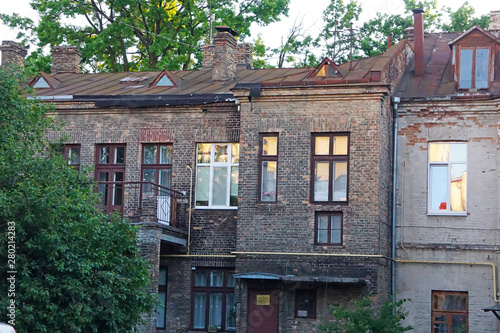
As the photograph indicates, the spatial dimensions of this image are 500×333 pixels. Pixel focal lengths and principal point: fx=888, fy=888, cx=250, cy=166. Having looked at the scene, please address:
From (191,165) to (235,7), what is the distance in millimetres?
14297

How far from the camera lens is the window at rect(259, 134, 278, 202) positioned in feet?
74.3

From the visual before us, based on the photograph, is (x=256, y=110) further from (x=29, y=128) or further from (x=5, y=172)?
(x=5, y=172)

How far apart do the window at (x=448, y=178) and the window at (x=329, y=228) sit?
2.57 m

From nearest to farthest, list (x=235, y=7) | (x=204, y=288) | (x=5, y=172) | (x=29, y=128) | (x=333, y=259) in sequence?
1. (x=5, y=172)
2. (x=29, y=128)
3. (x=333, y=259)
4. (x=204, y=288)
5. (x=235, y=7)

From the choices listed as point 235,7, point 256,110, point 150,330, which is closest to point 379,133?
point 256,110

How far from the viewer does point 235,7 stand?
36.5 metres

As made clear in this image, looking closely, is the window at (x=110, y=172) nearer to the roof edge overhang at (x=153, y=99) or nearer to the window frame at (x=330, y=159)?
the roof edge overhang at (x=153, y=99)

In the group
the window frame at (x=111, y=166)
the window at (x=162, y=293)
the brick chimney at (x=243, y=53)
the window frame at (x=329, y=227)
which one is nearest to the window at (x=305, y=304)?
the window frame at (x=329, y=227)

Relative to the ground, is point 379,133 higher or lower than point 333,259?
higher

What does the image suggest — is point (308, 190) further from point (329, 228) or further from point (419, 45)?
point (419, 45)

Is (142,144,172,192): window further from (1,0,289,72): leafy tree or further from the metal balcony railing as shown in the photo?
(1,0,289,72): leafy tree

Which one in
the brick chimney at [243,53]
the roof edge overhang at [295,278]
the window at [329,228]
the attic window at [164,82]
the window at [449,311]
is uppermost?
the brick chimney at [243,53]

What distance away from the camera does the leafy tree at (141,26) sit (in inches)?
1405

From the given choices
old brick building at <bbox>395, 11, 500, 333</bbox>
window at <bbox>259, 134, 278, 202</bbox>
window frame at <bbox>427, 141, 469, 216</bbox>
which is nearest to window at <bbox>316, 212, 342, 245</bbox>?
window at <bbox>259, 134, 278, 202</bbox>
